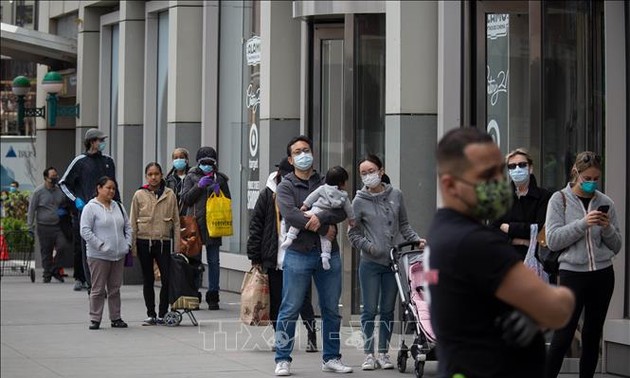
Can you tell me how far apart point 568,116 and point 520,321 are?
7.95 metres

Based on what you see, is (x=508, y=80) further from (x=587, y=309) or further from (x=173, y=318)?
(x=173, y=318)

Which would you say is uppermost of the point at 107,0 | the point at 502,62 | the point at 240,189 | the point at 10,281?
the point at 107,0

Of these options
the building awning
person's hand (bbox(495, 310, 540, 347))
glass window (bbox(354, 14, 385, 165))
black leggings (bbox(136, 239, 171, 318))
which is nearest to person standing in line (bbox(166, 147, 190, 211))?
black leggings (bbox(136, 239, 171, 318))

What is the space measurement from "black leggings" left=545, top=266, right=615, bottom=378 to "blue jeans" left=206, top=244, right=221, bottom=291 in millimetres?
7741

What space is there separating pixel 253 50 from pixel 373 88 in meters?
3.93

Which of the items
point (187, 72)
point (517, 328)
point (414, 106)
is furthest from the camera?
point (187, 72)

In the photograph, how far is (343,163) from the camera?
51.3 ft

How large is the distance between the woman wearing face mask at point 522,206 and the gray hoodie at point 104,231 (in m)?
5.75

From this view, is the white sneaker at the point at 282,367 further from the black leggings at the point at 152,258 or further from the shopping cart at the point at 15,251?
the shopping cart at the point at 15,251

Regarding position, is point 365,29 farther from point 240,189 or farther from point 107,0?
point 107,0

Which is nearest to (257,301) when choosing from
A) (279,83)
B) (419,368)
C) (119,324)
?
(419,368)

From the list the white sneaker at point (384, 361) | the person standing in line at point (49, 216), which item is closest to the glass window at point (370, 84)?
the white sneaker at point (384, 361)

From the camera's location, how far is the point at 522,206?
10.4 m

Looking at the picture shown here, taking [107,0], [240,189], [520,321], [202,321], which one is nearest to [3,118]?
[107,0]
